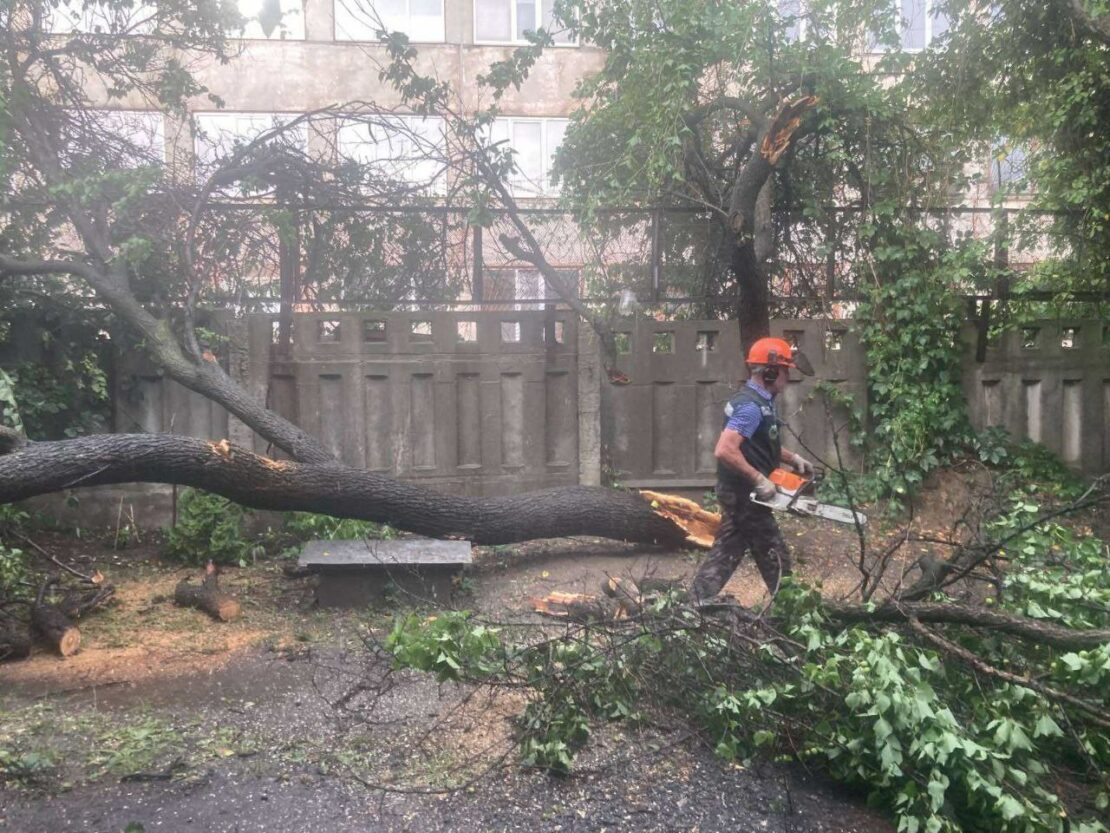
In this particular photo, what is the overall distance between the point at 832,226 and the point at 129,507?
6.36 meters

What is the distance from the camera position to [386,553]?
5.45 m

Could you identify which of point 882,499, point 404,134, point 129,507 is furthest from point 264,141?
point 882,499

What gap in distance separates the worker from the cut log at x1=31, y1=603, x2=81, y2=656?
10.8 feet

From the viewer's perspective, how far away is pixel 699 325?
24.4 ft

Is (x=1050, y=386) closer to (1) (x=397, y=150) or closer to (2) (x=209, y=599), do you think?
(1) (x=397, y=150)

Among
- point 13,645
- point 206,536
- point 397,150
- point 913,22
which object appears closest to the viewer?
point 13,645

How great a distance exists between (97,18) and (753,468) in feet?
20.2

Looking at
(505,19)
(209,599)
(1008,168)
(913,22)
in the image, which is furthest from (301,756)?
(505,19)

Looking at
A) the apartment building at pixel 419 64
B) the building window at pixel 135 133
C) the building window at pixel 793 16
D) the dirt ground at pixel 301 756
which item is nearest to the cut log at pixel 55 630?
the dirt ground at pixel 301 756

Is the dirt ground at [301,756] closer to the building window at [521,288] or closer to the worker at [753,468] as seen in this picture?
the worker at [753,468]

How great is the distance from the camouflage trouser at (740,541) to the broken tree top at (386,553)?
5.12 feet

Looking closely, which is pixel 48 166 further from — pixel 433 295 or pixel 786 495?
pixel 786 495

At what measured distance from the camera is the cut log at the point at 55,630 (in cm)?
450

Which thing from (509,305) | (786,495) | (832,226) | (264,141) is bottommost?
(786,495)
